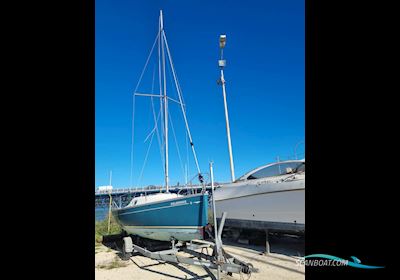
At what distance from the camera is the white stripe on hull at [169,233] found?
24.8 feet

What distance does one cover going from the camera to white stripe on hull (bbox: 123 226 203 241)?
7.55m

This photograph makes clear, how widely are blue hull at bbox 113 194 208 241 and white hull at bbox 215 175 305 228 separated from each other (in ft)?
6.32

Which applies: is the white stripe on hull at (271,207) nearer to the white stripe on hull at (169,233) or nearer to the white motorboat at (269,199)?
the white motorboat at (269,199)

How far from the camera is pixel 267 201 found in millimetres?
8383

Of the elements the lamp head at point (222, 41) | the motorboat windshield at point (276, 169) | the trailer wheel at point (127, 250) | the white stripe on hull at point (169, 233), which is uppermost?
the lamp head at point (222, 41)

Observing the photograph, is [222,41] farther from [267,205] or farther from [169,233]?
[169,233]

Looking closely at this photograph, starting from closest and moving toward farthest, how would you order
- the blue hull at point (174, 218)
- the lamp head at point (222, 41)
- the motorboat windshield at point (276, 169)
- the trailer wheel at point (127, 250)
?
the blue hull at point (174, 218) < the trailer wheel at point (127, 250) < the motorboat windshield at point (276, 169) < the lamp head at point (222, 41)

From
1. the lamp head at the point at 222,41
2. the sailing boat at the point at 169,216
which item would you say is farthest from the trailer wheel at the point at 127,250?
the lamp head at the point at 222,41

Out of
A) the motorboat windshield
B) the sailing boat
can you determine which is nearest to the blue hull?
the sailing boat

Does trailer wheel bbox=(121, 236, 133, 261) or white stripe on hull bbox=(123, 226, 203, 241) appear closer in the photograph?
white stripe on hull bbox=(123, 226, 203, 241)

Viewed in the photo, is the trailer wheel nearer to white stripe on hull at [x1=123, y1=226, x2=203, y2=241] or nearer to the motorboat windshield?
white stripe on hull at [x1=123, y1=226, x2=203, y2=241]

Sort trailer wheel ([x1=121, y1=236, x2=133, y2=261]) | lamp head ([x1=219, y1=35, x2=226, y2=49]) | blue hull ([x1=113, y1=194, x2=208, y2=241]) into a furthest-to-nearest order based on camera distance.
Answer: lamp head ([x1=219, y1=35, x2=226, y2=49]), trailer wheel ([x1=121, y1=236, x2=133, y2=261]), blue hull ([x1=113, y1=194, x2=208, y2=241])
